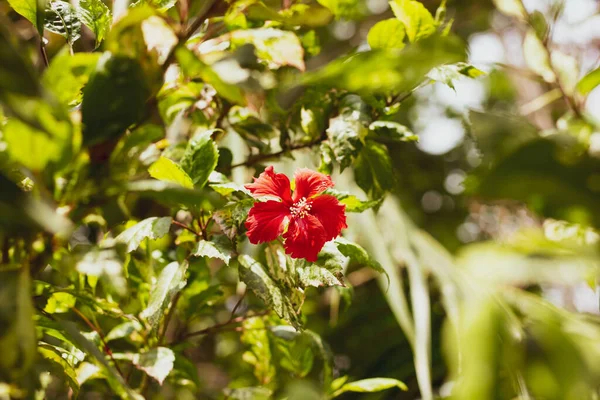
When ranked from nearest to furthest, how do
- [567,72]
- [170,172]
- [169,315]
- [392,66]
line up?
[392,66], [170,172], [169,315], [567,72]

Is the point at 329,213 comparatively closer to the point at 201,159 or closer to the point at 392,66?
the point at 201,159

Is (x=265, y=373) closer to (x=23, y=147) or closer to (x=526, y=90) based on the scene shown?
(x=23, y=147)

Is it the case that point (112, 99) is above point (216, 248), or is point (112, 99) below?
above

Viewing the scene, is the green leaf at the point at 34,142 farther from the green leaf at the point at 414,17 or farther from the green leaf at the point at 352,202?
the green leaf at the point at 414,17

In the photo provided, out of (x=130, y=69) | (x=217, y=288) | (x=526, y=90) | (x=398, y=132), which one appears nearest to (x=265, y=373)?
(x=217, y=288)

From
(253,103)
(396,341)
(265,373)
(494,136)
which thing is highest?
(494,136)

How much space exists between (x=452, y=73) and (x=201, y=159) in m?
0.28

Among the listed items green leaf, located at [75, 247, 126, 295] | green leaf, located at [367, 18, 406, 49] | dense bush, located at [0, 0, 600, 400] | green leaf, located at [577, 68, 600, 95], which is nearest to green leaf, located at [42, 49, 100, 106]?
dense bush, located at [0, 0, 600, 400]

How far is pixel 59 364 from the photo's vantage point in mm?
440

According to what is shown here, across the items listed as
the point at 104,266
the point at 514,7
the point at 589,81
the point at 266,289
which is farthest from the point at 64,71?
the point at 514,7

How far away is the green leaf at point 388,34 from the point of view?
55cm

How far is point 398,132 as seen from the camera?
0.54 meters

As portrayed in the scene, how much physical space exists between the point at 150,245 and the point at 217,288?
0.31ft

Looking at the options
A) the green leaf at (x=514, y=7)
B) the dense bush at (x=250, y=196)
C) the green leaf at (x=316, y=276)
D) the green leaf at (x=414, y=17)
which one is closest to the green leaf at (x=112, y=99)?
the dense bush at (x=250, y=196)
